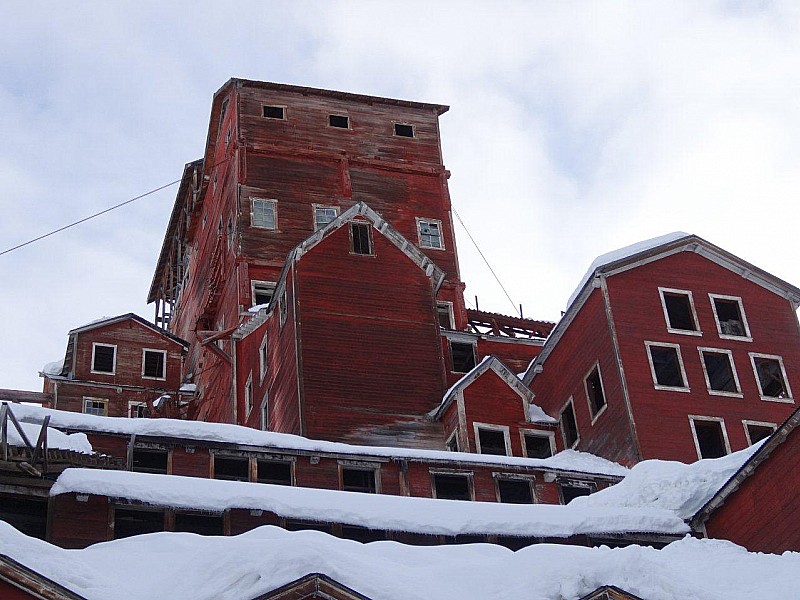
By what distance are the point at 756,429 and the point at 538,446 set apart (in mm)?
8230

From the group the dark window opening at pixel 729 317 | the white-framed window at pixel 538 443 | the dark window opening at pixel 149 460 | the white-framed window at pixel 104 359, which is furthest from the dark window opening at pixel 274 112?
the dark window opening at pixel 149 460

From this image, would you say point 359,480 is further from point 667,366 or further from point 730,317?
point 730,317

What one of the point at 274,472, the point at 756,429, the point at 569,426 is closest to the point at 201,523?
the point at 274,472

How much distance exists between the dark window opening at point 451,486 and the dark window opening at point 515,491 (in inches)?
45.1

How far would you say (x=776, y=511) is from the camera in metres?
35.4

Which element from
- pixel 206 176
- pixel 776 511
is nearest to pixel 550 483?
pixel 776 511

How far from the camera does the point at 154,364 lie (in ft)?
225

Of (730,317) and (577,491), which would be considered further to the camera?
(730,317)

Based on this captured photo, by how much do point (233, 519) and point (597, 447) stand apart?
18.3 metres

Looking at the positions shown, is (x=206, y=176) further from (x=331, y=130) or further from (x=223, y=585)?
(x=223, y=585)

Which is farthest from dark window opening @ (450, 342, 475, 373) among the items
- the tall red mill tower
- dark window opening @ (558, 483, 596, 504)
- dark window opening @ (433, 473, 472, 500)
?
dark window opening @ (433, 473, 472, 500)

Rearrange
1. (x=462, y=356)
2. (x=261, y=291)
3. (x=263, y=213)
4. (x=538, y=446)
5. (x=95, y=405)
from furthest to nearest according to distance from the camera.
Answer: (x=263, y=213)
(x=95, y=405)
(x=261, y=291)
(x=462, y=356)
(x=538, y=446)

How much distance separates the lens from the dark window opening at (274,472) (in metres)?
41.9

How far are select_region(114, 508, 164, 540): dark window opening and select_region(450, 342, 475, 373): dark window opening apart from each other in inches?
922
